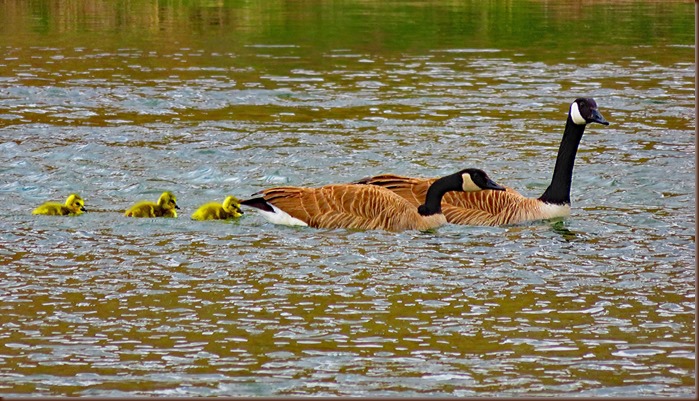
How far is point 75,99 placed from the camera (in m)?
21.5

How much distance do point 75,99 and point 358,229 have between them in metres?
9.50

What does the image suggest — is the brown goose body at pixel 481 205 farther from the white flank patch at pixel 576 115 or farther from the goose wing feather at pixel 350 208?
the white flank patch at pixel 576 115

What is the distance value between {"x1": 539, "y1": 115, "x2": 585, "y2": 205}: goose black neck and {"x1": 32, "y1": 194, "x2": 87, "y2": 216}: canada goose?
16.0ft

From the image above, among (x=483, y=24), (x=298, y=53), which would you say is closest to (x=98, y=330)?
(x=298, y=53)

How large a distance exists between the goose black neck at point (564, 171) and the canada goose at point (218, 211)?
329 cm

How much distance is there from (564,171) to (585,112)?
2.26 ft

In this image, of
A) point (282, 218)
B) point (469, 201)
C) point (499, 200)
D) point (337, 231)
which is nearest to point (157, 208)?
point (282, 218)

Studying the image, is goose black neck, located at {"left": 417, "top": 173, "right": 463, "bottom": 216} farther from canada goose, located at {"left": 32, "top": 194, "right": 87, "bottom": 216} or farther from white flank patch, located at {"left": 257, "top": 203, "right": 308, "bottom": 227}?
canada goose, located at {"left": 32, "top": 194, "right": 87, "bottom": 216}

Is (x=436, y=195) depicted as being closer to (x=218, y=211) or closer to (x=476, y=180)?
(x=476, y=180)

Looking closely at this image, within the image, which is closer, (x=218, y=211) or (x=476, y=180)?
(x=218, y=211)

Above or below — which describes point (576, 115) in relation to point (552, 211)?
above

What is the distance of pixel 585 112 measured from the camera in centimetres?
1441

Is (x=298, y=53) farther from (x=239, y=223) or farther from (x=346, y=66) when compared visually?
(x=239, y=223)

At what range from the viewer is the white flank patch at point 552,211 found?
14.0m
